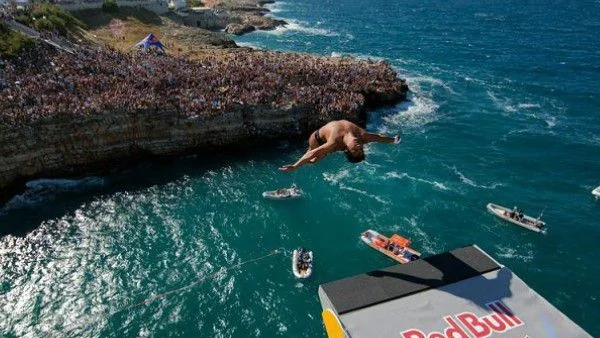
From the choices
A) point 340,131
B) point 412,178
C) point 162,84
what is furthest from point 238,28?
point 340,131

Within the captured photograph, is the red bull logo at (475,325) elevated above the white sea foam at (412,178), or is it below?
above

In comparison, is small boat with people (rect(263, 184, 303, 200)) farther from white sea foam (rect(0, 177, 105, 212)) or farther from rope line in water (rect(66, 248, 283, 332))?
white sea foam (rect(0, 177, 105, 212))

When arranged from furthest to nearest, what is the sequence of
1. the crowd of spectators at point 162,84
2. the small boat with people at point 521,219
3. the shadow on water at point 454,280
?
the crowd of spectators at point 162,84 → the small boat with people at point 521,219 → the shadow on water at point 454,280

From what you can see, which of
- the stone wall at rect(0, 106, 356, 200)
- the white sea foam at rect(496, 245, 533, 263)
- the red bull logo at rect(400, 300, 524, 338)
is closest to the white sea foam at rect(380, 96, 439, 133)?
the stone wall at rect(0, 106, 356, 200)

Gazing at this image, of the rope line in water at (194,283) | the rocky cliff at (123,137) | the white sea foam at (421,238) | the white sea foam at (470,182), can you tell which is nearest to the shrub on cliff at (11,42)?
the rocky cliff at (123,137)

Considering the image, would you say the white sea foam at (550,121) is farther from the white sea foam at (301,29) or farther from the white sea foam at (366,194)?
the white sea foam at (301,29)

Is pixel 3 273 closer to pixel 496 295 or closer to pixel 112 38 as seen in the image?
pixel 496 295
